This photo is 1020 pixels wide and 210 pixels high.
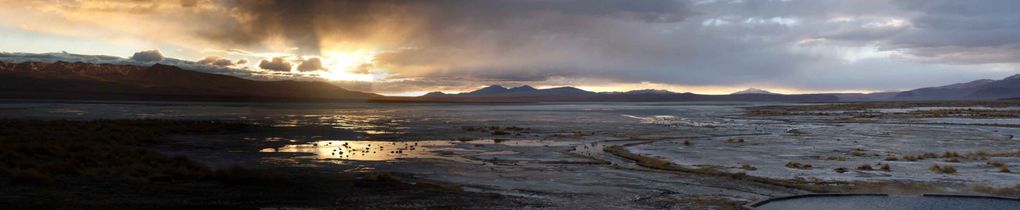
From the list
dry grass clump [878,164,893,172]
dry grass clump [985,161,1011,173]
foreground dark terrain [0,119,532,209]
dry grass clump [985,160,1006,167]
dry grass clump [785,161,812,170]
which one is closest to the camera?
foreground dark terrain [0,119,532,209]

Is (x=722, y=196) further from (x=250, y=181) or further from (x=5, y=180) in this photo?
(x=5, y=180)

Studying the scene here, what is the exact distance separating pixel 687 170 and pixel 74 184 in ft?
55.4

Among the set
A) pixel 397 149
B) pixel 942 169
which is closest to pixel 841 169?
pixel 942 169

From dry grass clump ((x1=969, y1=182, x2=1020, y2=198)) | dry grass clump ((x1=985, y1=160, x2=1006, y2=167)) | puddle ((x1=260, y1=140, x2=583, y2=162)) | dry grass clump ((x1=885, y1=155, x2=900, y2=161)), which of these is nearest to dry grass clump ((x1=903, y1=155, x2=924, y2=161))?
dry grass clump ((x1=885, y1=155, x2=900, y2=161))

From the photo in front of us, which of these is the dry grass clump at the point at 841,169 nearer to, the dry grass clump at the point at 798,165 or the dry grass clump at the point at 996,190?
the dry grass clump at the point at 798,165

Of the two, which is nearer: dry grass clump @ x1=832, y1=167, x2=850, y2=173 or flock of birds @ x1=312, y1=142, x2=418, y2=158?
dry grass clump @ x1=832, y1=167, x2=850, y2=173

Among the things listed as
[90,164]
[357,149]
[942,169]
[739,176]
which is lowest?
[357,149]

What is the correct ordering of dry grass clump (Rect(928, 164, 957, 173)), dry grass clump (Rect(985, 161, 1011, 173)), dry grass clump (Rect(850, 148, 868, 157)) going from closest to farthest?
dry grass clump (Rect(928, 164, 957, 173))
dry grass clump (Rect(985, 161, 1011, 173))
dry grass clump (Rect(850, 148, 868, 157))

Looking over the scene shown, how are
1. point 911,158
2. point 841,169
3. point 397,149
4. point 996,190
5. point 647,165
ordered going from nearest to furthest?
point 996,190 < point 841,169 < point 647,165 < point 911,158 < point 397,149

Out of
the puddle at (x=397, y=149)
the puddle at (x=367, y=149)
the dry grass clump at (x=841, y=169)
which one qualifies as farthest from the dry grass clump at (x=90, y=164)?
the dry grass clump at (x=841, y=169)

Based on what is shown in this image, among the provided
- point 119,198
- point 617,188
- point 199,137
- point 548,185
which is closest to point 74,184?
point 119,198

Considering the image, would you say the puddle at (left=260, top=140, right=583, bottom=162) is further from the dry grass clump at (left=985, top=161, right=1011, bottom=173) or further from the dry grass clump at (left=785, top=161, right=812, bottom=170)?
the dry grass clump at (left=985, top=161, right=1011, bottom=173)

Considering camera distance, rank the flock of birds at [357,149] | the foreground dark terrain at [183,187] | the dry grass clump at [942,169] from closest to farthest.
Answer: the foreground dark terrain at [183,187], the dry grass clump at [942,169], the flock of birds at [357,149]

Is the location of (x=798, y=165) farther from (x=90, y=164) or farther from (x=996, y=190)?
(x=90, y=164)
